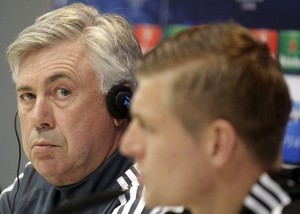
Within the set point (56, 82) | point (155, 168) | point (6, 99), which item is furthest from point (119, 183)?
point (6, 99)

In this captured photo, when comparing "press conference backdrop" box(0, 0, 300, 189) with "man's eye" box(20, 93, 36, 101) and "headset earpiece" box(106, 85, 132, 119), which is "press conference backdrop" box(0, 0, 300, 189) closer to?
"headset earpiece" box(106, 85, 132, 119)

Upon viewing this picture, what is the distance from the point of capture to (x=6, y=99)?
8.87 feet

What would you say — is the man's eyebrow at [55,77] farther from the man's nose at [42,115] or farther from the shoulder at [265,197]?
the shoulder at [265,197]

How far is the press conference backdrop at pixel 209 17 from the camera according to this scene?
1768 millimetres

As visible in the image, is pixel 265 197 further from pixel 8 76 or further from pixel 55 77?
pixel 8 76

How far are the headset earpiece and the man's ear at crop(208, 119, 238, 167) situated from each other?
23.9 inches

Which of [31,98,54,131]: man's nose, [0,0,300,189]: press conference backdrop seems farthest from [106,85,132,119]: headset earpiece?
[0,0,300,189]: press conference backdrop

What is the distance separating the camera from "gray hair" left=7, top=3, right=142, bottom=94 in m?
1.47

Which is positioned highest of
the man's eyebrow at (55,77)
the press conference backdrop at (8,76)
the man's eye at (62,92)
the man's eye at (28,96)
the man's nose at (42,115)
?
the man's eyebrow at (55,77)

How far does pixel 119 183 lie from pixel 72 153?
4.9 inches

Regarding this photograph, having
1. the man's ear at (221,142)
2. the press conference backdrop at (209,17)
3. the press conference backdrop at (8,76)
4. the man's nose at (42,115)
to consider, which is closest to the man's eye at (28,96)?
the man's nose at (42,115)

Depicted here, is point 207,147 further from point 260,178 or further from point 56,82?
point 56,82

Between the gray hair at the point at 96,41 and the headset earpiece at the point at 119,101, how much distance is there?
0.02m

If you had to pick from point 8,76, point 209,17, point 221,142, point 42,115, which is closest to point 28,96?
point 42,115
